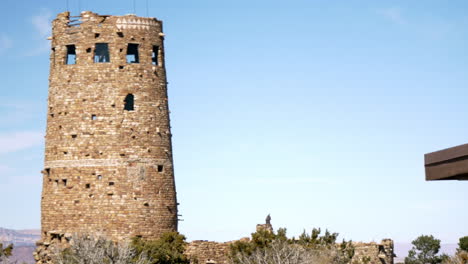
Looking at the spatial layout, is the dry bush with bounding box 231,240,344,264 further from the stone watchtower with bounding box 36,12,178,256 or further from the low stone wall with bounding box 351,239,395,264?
the stone watchtower with bounding box 36,12,178,256

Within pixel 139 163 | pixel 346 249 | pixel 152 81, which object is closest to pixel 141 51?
pixel 152 81

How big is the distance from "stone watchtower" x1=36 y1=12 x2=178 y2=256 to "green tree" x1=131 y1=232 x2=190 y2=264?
1.42ft

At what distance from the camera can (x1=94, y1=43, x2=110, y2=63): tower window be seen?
121 feet

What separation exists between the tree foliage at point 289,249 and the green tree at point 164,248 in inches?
81.1

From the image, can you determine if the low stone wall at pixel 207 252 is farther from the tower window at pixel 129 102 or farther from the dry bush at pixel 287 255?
the tower window at pixel 129 102

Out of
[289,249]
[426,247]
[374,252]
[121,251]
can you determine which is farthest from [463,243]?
[121,251]

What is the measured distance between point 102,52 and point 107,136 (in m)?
3.73

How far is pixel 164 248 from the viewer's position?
35.9 metres

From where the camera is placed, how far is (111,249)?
34125mm

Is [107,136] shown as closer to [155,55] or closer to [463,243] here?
[155,55]

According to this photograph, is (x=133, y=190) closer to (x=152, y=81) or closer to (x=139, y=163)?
(x=139, y=163)

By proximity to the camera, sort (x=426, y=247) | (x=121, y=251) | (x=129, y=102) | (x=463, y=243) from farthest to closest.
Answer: (x=426, y=247), (x=463, y=243), (x=129, y=102), (x=121, y=251)

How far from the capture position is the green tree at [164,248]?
116 ft

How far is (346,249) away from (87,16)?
13.8m
